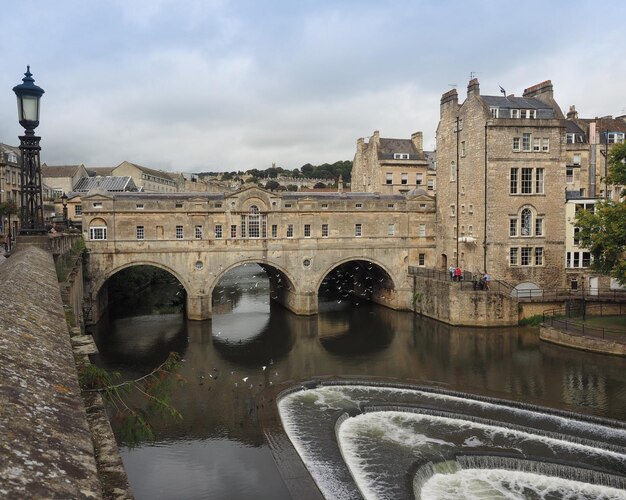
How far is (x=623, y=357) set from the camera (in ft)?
96.6

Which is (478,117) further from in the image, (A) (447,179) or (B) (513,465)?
(B) (513,465)

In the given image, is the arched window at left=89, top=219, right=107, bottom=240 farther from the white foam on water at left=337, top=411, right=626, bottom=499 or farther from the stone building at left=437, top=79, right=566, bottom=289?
the stone building at left=437, top=79, right=566, bottom=289

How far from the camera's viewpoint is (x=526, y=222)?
1599 inches

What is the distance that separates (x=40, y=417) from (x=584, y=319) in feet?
120

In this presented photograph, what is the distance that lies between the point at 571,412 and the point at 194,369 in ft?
58.3

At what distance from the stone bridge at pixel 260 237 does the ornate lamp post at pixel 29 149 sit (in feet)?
77.9

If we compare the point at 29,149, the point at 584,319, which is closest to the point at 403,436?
the point at 29,149

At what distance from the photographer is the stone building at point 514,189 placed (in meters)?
39.7

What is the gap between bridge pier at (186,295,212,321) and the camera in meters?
39.9

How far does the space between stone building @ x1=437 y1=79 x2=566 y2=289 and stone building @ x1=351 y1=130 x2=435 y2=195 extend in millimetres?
15559

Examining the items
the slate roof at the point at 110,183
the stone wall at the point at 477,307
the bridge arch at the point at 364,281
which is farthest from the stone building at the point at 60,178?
the stone wall at the point at 477,307

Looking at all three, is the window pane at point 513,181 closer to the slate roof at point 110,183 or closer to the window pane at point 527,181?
the window pane at point 527,181

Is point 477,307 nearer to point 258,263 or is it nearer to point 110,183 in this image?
point 258,263

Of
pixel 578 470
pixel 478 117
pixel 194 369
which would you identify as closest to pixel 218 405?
pixel 194 369
